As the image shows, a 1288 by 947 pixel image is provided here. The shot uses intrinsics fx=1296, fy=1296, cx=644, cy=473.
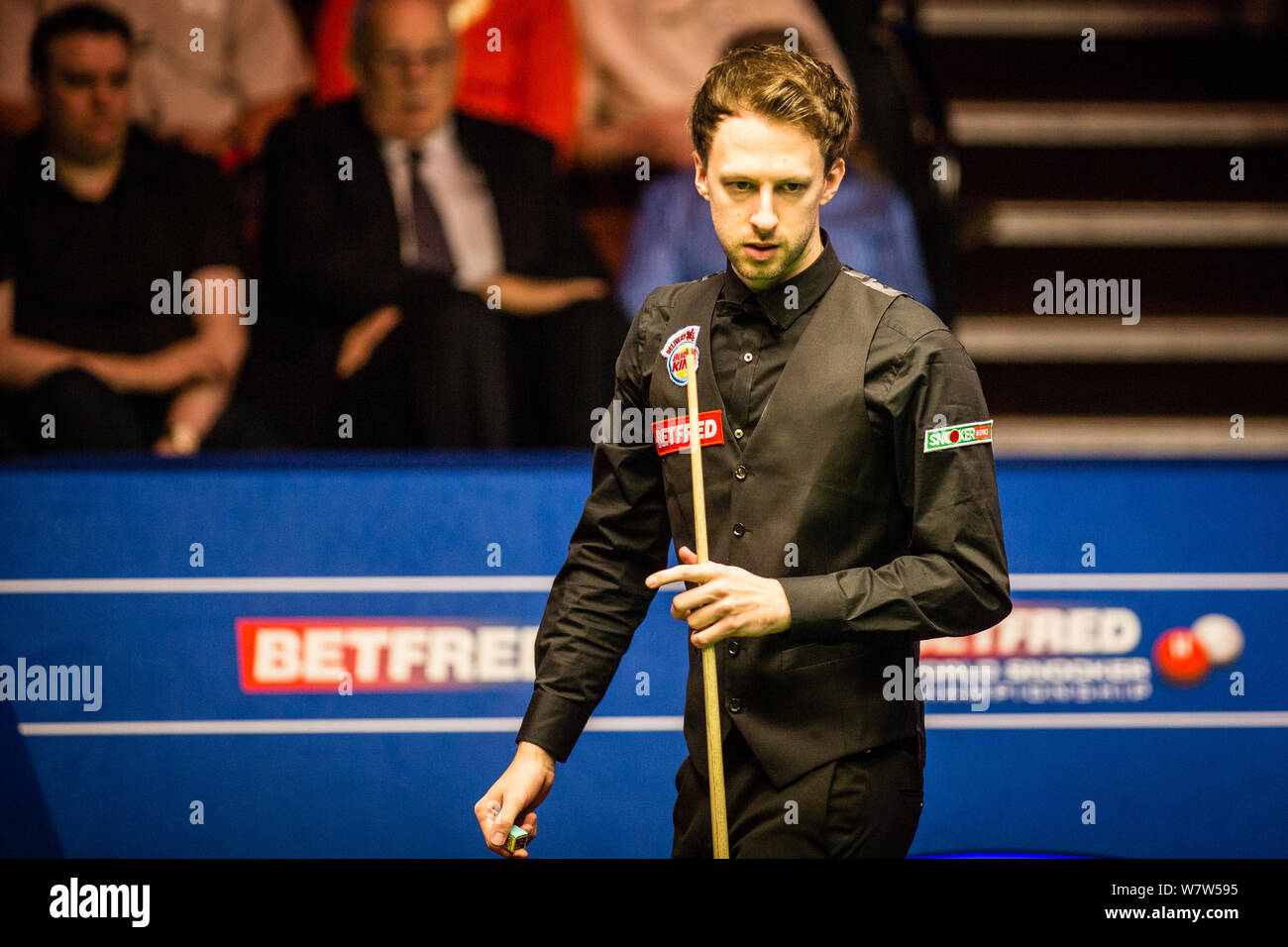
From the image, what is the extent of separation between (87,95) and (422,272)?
3.92 ft

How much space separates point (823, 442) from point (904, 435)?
4.5 inches

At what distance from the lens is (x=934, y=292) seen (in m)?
4.16

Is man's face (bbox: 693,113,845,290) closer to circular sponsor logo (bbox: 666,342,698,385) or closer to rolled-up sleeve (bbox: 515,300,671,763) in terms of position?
circular sponsor logo (bbox: 666,342,698,385)

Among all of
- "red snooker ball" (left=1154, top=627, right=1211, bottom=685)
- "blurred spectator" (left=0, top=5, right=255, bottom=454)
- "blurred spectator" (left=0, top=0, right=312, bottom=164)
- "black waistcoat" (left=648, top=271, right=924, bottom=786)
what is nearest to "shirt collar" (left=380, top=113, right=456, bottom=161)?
"blurred spectator" (left=0, top=0, right=312, bottom=164)

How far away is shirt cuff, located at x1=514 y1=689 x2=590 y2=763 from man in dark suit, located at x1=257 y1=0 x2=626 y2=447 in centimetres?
204

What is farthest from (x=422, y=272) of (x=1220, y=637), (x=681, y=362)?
(x=1220, y=637)

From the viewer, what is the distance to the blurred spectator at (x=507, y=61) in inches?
163

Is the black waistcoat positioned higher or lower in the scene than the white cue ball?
higher

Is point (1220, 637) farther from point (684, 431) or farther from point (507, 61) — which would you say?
point (507, 61)

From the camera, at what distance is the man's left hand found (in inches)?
67.1

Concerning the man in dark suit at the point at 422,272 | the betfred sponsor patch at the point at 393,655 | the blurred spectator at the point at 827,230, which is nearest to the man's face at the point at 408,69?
the man in dark suit at the point at 422,272

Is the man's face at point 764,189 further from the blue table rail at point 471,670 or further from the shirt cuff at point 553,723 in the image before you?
the blue table rail at point 471,670

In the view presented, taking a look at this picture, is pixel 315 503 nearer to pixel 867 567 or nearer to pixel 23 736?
pixel 23 736
